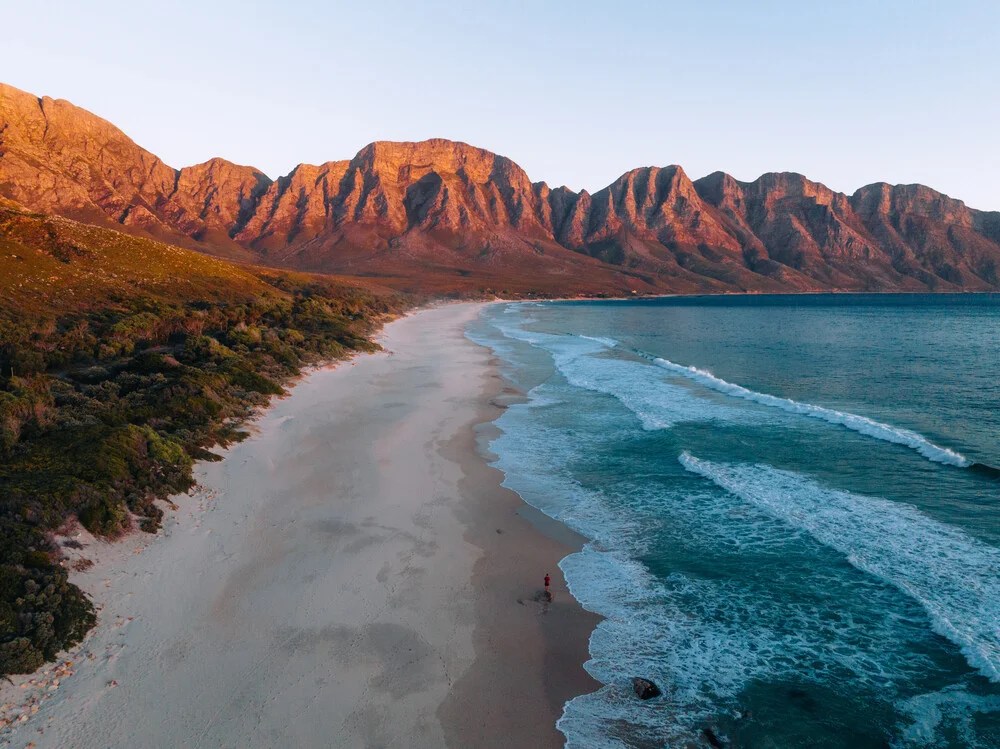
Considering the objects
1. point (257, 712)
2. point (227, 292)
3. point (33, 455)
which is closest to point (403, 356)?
point (227, 292)

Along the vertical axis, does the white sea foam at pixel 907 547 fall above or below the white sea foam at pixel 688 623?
above

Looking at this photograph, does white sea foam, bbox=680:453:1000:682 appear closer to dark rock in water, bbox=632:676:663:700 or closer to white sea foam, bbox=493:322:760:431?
dark rock in water, bbox=632:676:663:700

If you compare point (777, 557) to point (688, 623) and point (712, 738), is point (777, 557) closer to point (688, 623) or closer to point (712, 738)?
point (688, 623)

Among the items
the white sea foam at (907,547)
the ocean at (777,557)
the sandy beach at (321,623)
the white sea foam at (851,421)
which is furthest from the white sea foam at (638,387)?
the sandy beach at (321,623)

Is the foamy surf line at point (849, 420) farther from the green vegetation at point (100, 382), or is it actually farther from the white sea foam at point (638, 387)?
the green vegetation at point (100, 382)

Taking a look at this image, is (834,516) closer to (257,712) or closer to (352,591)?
(352,591)

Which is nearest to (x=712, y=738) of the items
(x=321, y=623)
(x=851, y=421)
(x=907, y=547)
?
(x=321, y=623)
